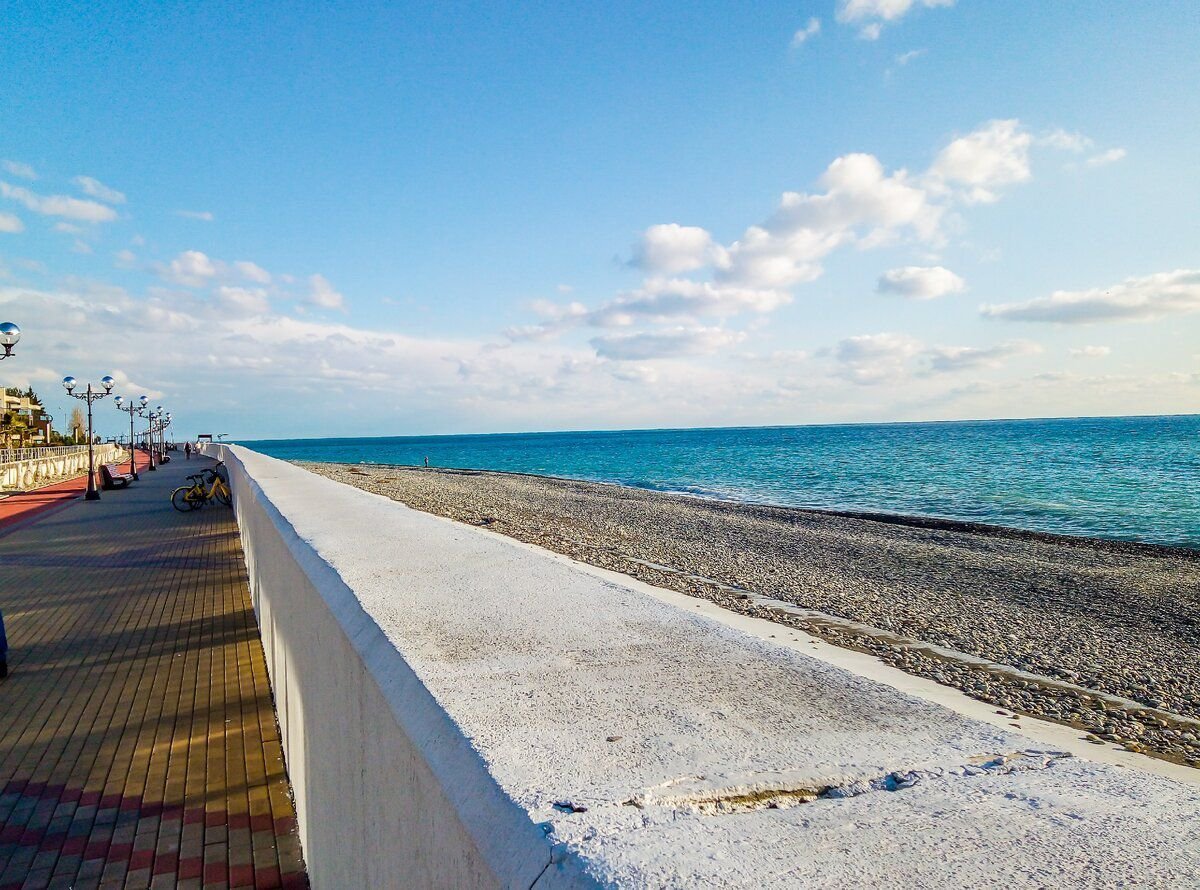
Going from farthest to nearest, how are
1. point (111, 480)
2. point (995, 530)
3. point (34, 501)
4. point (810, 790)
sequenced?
point (111, 480)
point (995, 530)
point (34, 501)
point (810, 790)

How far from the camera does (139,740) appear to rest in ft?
15.4


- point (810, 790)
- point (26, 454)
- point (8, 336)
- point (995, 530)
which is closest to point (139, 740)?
point (810, 790)

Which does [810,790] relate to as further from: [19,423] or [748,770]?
[19,423]

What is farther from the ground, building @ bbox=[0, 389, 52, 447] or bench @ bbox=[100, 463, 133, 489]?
building @ bbox=[0, 389, 52, 447]

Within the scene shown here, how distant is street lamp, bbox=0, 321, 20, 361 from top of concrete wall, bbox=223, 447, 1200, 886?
1447cm

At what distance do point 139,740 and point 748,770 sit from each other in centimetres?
474

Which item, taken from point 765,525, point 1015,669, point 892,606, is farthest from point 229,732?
point 765,525

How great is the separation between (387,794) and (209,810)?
2.86m

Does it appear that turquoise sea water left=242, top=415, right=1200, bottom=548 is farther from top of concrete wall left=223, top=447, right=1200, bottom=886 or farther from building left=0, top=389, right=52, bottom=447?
building left=0, top=389, right=52, bottom=447

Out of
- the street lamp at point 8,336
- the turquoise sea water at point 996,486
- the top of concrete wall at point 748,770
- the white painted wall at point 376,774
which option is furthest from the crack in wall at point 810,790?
the turquoise sea water at point 996,486

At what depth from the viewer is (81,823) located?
12.3 feet

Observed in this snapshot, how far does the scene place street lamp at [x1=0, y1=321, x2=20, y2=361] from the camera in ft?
42.9

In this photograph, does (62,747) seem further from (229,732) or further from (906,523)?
(906,523)

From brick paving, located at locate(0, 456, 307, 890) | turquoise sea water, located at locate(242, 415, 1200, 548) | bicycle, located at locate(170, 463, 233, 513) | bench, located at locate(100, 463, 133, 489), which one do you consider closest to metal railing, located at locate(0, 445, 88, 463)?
bench, located at locate(100, 463, 133, 489)
